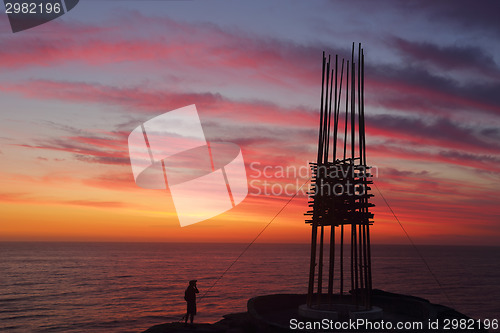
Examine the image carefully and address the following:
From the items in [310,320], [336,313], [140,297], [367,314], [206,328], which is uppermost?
[336,313]

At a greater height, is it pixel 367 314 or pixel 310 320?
pixel 367 314

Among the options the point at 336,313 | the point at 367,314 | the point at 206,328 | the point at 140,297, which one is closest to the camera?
the point at 336,313

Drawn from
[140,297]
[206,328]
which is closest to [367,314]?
[206,328]

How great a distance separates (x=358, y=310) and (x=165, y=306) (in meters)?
43.9

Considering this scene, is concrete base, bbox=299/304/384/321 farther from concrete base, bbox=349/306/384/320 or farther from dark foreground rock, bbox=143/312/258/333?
dark foreground rock, bbox=143/312/258/333

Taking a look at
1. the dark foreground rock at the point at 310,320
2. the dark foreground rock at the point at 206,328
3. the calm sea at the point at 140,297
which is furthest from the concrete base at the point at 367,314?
the calm sea at the point at 140,297

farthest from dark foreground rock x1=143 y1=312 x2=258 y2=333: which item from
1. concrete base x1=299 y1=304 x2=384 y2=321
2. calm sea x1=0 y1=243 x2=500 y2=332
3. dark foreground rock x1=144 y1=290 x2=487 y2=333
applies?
calm sea x1=0 y1=243 x2=500 y2=332

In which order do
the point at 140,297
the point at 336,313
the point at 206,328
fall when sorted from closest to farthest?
the point at 336,313 → the point at 206,328 → the point at 140,297

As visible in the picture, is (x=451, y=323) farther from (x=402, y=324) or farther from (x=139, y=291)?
(x=139, y=291)

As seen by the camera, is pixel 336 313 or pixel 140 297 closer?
→ pixel 336 313

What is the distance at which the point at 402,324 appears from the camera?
816 inches

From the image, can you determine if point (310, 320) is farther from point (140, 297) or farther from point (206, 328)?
point (140, 297)

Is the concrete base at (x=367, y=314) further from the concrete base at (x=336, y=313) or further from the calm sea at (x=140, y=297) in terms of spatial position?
the calm sea at (x=140, y=297)

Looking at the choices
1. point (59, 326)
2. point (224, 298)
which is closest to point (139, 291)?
point (224, 298)
